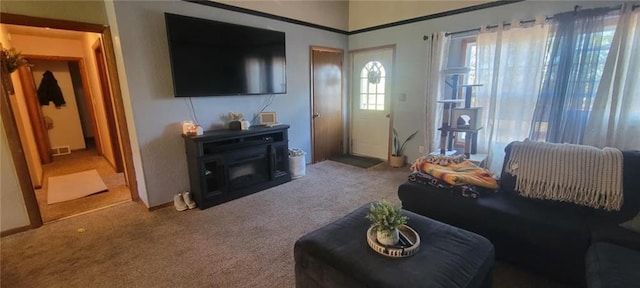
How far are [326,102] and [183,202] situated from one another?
8.76ft

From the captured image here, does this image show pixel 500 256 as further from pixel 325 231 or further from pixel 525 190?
pixel 325 231

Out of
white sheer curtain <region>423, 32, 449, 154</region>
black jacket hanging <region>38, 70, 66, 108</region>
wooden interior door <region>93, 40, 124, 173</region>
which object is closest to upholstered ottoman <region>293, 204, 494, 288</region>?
white sheer curtain <region>423, 32, 449, 154</region>

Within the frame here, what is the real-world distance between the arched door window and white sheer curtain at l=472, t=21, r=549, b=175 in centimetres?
150

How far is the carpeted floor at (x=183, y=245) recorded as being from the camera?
1920mm

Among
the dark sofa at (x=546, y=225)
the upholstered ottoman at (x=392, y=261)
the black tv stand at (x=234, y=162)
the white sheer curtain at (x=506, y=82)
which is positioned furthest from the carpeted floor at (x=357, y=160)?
the upholstered ottoman at (x=392, y=261)

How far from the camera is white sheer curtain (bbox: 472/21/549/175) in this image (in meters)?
3.02

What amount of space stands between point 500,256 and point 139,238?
2.91m

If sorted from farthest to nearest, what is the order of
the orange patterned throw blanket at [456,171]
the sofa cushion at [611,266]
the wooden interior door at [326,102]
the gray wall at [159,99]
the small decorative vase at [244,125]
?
the wooden interior door at [326,102]
the small decorative vase at [244,125]
the gray wall at [159,99]
the orange patterned throw blanket at [456,171]
the sofa cushion at [611,266]

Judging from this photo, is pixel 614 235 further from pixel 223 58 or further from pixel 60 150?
pixel 60 150

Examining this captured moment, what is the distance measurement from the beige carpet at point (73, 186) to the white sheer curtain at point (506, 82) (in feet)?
16.2

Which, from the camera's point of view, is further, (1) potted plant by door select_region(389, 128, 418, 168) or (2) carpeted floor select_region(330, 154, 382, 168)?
(2) carpeted floor select_region(330, 154, 382, 168)

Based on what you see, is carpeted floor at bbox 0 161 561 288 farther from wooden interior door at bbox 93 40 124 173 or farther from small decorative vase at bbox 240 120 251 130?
wooden interior door at bbox 93 40 124 173

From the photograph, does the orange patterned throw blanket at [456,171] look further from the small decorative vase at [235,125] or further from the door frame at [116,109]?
the door frame at [116,109]

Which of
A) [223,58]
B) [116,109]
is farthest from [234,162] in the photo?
[116,109]
